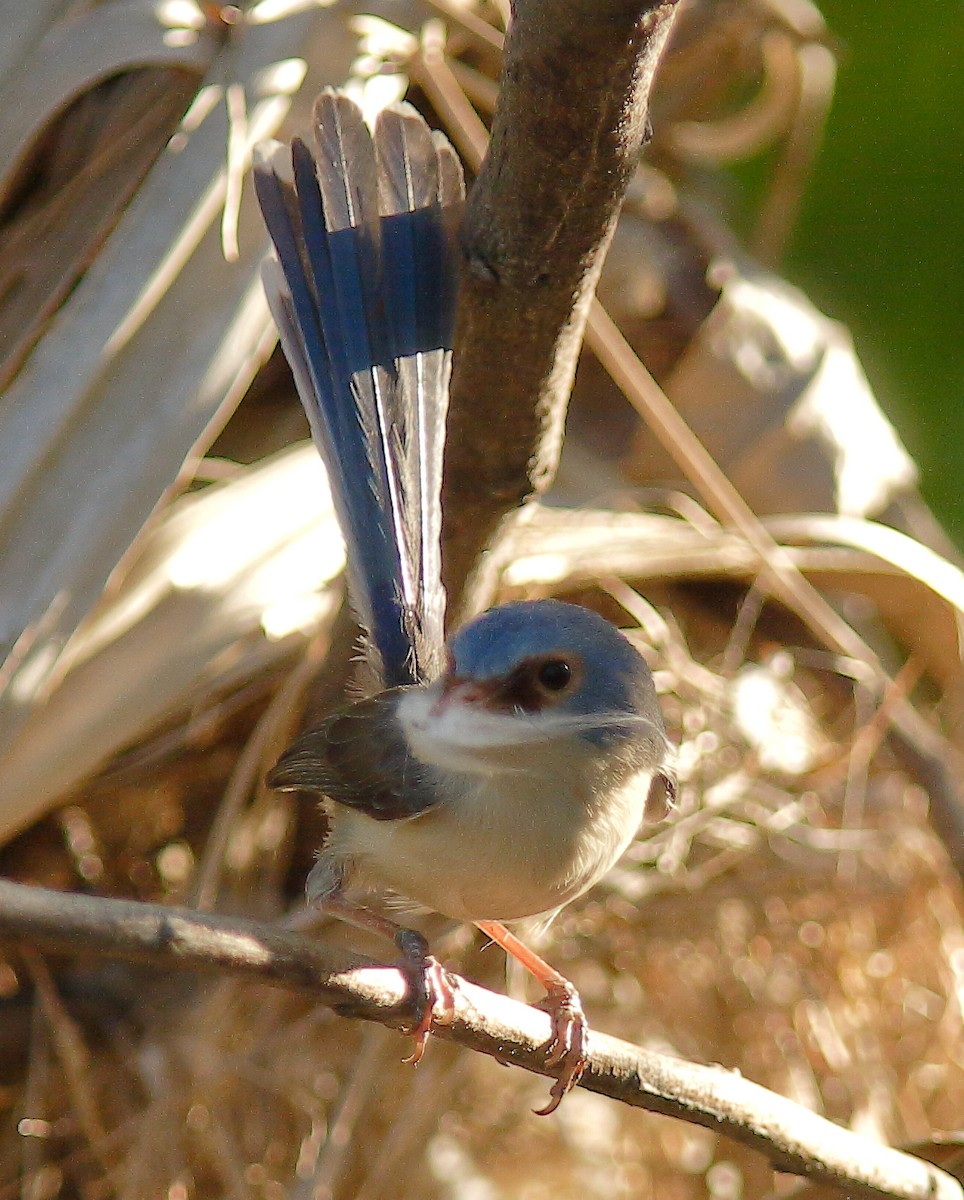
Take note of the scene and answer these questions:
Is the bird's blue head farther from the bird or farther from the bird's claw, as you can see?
the bird's claw

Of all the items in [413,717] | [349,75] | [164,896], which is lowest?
[164,896]

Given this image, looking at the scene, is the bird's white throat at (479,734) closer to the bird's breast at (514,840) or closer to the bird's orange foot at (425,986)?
the bird's breast at (514,840)

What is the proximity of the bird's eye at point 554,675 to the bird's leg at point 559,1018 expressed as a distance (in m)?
0.26

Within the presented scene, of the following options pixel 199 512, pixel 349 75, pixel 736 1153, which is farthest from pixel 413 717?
pixel 736 1153

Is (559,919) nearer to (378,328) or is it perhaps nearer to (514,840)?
(514,840)

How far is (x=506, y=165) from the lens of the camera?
1.02 metres

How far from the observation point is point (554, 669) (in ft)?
3.31

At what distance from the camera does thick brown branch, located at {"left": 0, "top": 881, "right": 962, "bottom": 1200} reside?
688 millimetres

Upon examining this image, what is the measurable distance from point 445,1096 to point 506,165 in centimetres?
93

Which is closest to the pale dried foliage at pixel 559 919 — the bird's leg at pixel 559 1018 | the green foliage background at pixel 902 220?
the bird's leg at pixel 559 1018

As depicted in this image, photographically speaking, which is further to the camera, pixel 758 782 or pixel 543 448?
pixel 758 782

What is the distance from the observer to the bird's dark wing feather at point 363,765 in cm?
112

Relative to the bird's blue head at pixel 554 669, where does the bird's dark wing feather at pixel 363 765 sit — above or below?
below

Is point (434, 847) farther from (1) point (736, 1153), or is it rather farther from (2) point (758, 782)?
(1) point (736, 1153)
